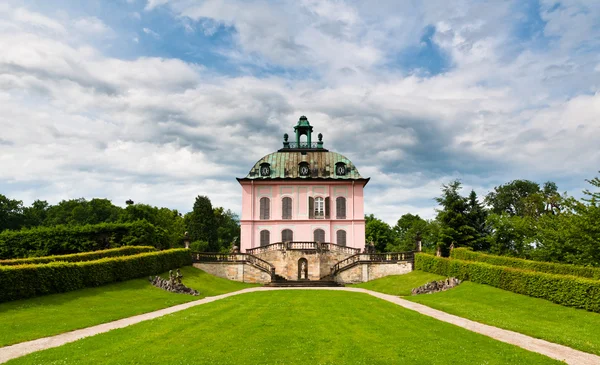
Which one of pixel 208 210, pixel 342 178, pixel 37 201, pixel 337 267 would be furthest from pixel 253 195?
pixel 37 201

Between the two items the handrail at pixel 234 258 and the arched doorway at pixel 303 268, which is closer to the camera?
the handrail at pixel 234 258

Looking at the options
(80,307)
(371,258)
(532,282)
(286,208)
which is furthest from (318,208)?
(80,307)

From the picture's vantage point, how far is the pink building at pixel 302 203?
160 feet

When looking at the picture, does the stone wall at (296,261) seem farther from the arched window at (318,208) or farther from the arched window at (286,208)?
the arched window at (286,208)

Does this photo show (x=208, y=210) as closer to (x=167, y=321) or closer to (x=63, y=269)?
(x=63, y=269)

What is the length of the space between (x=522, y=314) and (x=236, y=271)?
25.7 meters

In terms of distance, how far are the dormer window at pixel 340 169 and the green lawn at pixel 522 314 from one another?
22917 mm

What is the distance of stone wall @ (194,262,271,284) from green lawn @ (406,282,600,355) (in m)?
16.5

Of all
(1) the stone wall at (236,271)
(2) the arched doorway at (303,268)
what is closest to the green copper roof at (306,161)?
(2) the arched doorway at (303,268)

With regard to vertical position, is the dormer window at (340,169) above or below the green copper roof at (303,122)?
below

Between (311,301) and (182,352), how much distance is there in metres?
13.1

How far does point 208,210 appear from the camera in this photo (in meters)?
78.6

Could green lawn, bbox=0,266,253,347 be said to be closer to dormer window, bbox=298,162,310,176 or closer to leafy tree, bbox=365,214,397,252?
dormer window, bbox=298,162,310,176

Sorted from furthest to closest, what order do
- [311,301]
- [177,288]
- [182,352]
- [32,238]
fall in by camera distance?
[32,238] < [177,288] < [311,301] < [182,352]
